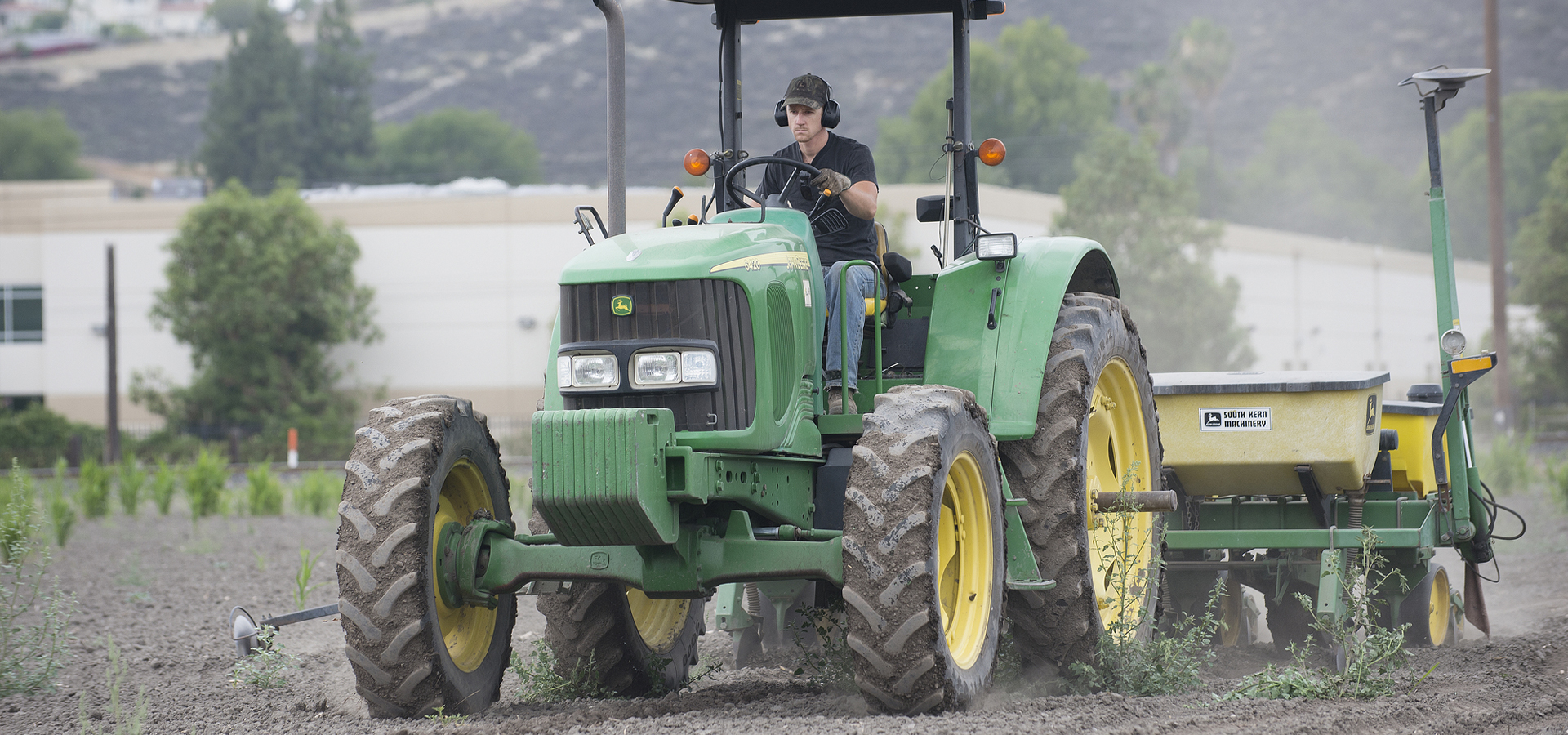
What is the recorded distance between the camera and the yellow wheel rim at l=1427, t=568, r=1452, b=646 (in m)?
8.95

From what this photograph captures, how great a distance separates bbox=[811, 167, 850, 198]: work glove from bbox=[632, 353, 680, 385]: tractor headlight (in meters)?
1.32

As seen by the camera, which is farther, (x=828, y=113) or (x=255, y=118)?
(x=255, y=118)

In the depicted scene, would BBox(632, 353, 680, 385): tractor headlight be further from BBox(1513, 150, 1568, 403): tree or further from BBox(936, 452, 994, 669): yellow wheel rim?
BBox(1513, 150, 1568, 403): tree

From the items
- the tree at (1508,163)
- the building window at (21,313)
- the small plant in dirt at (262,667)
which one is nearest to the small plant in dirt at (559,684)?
the small plant in dirt at (262,667)

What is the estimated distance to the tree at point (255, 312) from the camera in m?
46.2

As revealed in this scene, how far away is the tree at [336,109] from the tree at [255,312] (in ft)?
185

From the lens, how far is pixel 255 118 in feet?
328

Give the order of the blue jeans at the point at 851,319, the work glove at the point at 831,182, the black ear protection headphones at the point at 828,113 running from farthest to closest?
the black ear protection headphones at the point at 828,113 → the work glove at the point at 831,182 → the blue jeans at the point at 851,319

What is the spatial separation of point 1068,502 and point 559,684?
240 centimetres

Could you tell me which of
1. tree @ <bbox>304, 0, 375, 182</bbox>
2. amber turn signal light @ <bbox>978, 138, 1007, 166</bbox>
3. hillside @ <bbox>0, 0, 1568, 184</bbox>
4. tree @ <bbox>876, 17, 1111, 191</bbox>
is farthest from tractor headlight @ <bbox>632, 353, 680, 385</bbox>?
hillside @ <bbox>0, 0, 1568, 184</bbox>

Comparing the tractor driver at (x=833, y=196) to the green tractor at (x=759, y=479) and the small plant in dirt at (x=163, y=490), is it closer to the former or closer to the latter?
the green tractor at (x=759, y=479)

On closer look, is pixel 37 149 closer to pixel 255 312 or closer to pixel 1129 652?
pixel 255 312

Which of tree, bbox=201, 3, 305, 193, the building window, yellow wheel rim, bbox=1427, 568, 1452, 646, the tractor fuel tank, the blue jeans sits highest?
tree, bbox=201, 3, 305, 193

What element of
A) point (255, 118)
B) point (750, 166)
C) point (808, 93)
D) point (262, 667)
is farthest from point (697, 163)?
point (255, 118)
